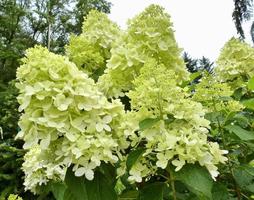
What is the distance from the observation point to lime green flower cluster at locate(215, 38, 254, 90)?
1925mm

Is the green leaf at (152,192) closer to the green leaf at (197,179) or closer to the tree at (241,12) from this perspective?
the green leaf at (197,179)

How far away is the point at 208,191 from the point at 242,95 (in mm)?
870

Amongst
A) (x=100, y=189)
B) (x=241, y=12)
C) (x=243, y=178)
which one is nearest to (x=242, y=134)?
(x=243, y=178)

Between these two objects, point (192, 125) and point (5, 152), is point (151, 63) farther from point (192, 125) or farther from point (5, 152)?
point (5, 152)

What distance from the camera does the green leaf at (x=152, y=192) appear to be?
1.12 meters

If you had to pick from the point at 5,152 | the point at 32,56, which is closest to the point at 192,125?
the point at 32,56

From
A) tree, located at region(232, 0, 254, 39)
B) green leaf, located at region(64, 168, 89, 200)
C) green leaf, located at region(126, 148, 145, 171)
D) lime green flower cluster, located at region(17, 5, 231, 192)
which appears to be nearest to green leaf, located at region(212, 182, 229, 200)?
lime green flower cluster, located at region(17, 5, 231, 192)

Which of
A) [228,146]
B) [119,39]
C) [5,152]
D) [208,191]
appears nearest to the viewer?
[208,191]

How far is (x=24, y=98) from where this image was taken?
111 cm

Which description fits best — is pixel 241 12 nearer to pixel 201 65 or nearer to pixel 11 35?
pixel 201 65

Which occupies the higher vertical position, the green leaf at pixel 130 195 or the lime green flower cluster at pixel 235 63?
the lime green flower cluster at pixel 235 63

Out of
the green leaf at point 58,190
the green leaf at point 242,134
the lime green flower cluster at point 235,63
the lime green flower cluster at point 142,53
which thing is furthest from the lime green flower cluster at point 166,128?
the lime green flower cluster at point 235,63

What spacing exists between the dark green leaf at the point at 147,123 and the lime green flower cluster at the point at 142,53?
39 centimetres

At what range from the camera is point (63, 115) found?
1.09 m
